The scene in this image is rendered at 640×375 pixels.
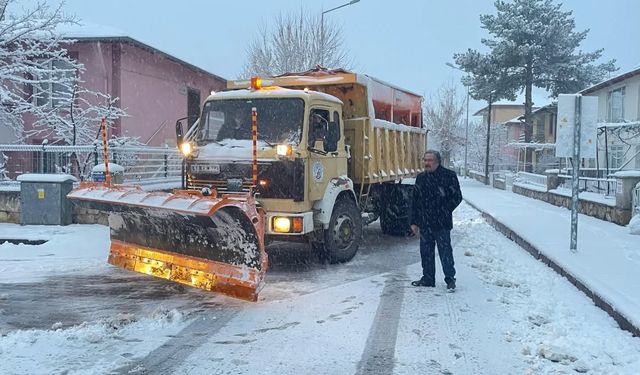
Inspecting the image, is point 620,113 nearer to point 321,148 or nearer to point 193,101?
point 193,101

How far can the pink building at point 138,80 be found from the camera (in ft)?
58.9

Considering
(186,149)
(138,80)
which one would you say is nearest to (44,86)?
(138,80)

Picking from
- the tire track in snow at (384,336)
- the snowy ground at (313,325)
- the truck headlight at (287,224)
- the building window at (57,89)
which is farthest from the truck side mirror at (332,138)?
the building window at (57,89)

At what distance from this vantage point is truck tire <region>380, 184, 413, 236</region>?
12.0 m

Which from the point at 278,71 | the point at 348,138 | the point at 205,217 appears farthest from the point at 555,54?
the point at 205,217

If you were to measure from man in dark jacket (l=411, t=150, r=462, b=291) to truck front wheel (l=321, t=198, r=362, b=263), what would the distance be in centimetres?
154

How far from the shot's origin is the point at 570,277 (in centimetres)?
782

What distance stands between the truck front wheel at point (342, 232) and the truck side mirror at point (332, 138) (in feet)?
3.00

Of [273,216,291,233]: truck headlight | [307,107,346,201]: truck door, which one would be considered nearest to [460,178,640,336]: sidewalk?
[307,107,346,201]: truck door

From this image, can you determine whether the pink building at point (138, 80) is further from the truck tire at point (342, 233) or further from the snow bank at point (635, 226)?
the snow bank at point (635, 226)

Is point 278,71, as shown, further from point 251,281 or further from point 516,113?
point 516,113

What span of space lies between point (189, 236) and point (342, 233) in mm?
2825

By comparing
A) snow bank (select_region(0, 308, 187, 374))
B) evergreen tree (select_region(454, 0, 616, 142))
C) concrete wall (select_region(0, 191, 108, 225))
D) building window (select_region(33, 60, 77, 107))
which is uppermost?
evergreen tree (select_region(454, 0, 616, 142))

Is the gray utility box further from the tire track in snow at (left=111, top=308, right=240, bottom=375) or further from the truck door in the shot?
the tire track in snow at (left=111, top=308, right=240, bottom=375)
